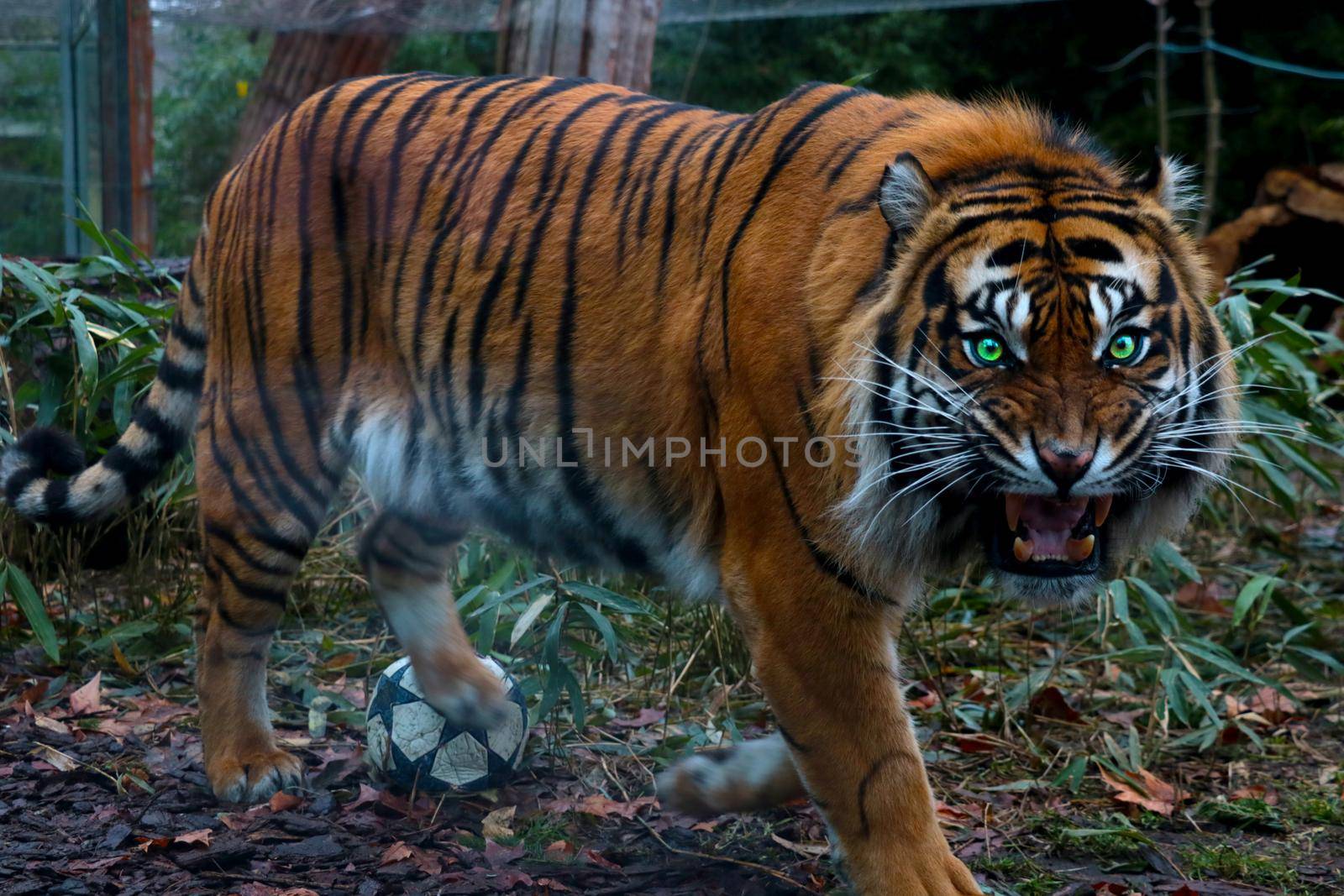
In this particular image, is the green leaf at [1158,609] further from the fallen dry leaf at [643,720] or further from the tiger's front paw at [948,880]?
the tiger's front paw at [948,880]

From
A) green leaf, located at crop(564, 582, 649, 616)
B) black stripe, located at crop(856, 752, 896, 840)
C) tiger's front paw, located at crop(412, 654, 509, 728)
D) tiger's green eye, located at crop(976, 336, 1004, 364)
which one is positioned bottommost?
tiger's front paw, located at crop(412, 654, 509, 728)

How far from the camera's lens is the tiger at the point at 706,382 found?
2104 millimetres

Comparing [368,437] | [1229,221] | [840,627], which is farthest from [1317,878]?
[1229,221]

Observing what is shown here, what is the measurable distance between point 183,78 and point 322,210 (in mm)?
6773

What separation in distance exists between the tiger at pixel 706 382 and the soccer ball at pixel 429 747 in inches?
1.7

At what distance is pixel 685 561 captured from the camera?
8.40ft

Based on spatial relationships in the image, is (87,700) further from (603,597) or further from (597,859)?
(597,859)

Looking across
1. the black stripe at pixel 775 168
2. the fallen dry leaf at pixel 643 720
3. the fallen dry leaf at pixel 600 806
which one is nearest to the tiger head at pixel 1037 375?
the black stripe at pixel 775 168

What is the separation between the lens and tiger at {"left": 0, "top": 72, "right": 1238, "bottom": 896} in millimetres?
2104

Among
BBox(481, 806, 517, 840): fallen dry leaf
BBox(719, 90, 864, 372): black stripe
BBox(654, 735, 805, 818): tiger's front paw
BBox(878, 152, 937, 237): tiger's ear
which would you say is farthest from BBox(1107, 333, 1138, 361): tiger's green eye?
BBox(481, 806, 517, 840): fallen dry leaf

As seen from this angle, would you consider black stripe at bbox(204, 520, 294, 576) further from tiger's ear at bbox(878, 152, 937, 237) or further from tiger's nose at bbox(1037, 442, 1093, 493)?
tiger's nose at bbox(1037, 442, 1093, 493)

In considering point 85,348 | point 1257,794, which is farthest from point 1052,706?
point 85,348

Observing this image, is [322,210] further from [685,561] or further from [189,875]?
[189,875]

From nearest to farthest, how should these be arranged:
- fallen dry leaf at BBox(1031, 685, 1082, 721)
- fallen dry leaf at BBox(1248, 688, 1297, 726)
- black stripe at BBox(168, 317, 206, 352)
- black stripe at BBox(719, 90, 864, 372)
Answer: black stripe at BBox(719, 90, 864, 372), black stripe at BBox(168, 317, 206, 352), fallen dry leaf at BBox(1031, 685, 1082, 721), fallen dry leaf at BBox(1248, 688, 1297, 726)
